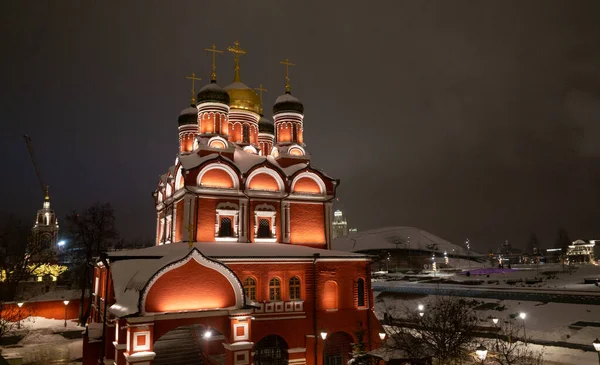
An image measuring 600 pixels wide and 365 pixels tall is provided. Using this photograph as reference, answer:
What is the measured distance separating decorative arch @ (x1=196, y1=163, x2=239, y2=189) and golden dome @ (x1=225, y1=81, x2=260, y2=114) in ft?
23.0

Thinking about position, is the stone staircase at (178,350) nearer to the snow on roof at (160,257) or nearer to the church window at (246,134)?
the snow on roof at (160,257)

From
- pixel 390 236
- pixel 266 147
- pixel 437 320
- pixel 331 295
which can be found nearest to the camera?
pixel 437 320

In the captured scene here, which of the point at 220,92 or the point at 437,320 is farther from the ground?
the point at 220,92

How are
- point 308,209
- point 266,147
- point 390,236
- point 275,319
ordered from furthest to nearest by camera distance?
point 390,236
point 266,147
point 308,209
point 275,319

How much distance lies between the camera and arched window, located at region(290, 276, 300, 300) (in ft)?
64.7

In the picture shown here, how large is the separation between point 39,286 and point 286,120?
3583 cm

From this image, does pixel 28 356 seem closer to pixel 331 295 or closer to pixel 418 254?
pixel 331 295

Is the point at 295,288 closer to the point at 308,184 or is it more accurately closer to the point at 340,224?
the point at 308,184

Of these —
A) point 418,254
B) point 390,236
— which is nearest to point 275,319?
point 418,254

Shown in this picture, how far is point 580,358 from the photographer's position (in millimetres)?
19031

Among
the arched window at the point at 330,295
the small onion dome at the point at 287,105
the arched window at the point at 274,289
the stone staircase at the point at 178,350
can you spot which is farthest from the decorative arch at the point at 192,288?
the small onion dome at the point at 287,105

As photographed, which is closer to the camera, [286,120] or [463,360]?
[463,360]

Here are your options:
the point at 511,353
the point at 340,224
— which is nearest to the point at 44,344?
the point at 511,353

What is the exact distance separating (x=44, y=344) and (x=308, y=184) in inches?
685
